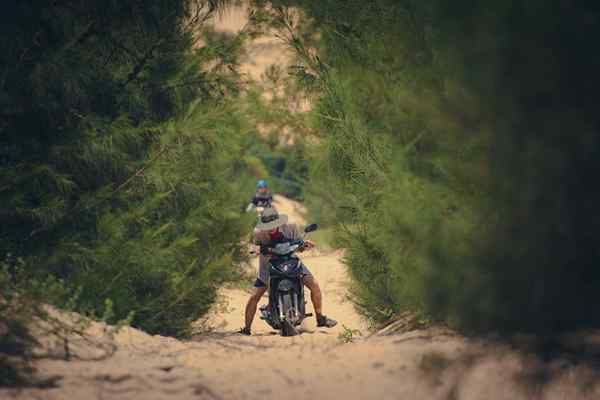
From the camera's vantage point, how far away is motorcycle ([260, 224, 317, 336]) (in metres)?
8.05

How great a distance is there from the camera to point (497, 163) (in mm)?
4203

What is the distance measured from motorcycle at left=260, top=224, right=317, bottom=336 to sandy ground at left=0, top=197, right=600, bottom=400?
9.03ft

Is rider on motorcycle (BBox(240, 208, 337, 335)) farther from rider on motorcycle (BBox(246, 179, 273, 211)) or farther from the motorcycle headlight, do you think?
rider on motorcycle (BBox(246, 179, 273, 211))

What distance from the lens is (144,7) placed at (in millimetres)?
7355

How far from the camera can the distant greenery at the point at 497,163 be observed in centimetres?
400

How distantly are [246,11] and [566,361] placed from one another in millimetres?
5677

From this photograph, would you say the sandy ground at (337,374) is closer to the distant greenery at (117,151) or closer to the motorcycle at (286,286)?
the distant greenery at (117,151)

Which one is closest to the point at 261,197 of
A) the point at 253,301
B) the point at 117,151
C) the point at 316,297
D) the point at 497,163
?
the point at 253,301

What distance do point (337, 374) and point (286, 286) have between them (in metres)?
3.38

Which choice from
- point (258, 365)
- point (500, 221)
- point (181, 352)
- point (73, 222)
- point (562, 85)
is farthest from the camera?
point (73, 222)

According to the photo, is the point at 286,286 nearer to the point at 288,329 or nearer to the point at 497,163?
the point at 288,329

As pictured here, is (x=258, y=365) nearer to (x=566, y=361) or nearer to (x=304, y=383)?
(x=304, y=383)

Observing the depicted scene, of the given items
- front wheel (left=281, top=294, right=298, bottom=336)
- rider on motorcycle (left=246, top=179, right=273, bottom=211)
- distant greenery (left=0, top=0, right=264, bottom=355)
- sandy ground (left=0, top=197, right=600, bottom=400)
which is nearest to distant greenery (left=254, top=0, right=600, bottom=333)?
sandy ground (left=0, top=197, right=600, bottom=400)

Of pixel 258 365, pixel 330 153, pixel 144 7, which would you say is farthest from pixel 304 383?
pixel 144 7
